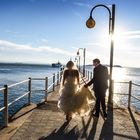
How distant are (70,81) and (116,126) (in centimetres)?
199

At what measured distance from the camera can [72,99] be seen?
10.1 metres

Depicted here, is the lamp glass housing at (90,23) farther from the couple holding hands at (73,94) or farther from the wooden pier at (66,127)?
the wooden pier at (66,127)

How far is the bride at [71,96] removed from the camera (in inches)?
397

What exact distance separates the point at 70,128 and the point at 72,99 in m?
1.23

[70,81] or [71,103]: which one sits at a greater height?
[70,81]

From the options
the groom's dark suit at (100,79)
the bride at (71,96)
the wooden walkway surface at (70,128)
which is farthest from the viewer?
the groom's dark suit at (100,79)

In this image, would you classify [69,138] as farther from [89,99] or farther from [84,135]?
[89,99]

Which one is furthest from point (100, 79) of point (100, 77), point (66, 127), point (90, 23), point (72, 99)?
point (90, 23)

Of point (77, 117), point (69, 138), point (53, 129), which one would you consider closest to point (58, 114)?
point (77, 117)

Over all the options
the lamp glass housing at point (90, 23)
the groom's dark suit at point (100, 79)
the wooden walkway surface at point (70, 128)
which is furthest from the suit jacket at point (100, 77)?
the lamp glass housing at point (90, 23)

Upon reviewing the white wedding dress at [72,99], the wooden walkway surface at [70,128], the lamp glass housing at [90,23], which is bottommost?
the wooden walkway surface at [70,128]

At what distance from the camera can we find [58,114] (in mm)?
11250

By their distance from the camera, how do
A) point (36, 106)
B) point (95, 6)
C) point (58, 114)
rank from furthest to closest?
point (95, 6), point (36, 106), point (58, 114)

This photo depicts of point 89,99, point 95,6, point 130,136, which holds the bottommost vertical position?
point 130,136
